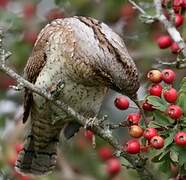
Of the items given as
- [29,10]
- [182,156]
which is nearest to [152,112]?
[182,156]

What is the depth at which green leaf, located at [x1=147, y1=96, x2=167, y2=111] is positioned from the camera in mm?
4055

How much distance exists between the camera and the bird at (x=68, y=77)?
4.26 metres

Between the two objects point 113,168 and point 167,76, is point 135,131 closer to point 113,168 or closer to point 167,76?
point 167,76

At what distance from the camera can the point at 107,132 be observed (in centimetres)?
421

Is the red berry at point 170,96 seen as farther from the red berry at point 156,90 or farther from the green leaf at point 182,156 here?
the green leaf at point 182,156

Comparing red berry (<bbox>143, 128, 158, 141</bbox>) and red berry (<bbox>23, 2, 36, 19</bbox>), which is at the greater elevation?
red berry (<bbox>143, 128, 158, 141</bbox>)

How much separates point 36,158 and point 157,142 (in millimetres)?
1978

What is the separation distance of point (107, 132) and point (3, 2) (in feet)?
10.8

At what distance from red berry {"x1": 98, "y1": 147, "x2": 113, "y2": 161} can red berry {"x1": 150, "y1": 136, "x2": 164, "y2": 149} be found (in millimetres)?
2832

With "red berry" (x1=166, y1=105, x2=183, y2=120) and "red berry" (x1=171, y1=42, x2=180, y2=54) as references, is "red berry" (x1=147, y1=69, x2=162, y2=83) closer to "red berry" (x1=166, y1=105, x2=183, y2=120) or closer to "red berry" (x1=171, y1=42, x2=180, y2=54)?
"red berry" (x1=166, y1=105, x2=183, y2=120)

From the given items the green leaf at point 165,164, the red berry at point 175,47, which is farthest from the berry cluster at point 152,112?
the red berry at point 175,47

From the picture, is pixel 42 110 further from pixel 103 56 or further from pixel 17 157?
pixel 103 56

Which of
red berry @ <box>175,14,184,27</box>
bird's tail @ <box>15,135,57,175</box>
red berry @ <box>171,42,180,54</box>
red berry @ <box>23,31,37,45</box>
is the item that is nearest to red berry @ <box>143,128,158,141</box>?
red berry @ <box>171,42,180,54</box>

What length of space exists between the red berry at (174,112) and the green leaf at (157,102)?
0.28ft
